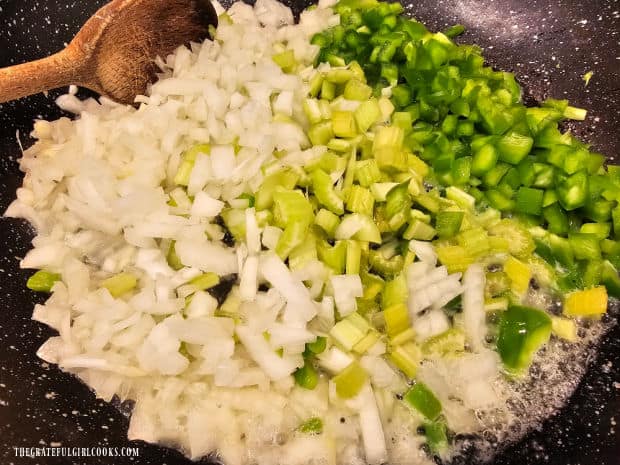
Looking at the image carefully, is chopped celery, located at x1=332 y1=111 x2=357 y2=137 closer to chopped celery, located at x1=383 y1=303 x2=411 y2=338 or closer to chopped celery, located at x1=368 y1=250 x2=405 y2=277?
chopped celery, located at x1=368 y1=250 x2=405 y2=277

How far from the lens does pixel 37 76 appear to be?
62.5 inches

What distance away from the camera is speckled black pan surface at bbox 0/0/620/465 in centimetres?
131

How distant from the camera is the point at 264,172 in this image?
1506 millimetres

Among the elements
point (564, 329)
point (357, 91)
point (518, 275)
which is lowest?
point (564, 329)

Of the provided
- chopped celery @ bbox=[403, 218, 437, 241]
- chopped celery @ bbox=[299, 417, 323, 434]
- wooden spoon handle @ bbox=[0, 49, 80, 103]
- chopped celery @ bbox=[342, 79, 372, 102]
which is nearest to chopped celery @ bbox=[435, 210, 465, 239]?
chopped celery @ bbox=[403, 218, 437, 241]

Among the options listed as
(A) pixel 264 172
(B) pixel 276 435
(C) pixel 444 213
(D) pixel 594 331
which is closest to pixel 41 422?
(B) pixel 276 435

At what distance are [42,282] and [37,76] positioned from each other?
649 mm

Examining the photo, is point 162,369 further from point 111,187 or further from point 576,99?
point 576,99

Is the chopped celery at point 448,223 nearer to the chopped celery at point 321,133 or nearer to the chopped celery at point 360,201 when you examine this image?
the chopped celery at point 360,201

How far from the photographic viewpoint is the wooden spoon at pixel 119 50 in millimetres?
1595

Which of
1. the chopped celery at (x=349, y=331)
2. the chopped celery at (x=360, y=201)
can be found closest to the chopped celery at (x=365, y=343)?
the chopped celery at (x=349, y=331)

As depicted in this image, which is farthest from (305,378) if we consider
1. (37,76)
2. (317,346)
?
(37,76)

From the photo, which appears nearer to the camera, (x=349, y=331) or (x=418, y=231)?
(x=349, y=331)

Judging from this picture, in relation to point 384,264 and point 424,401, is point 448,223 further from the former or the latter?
point 424,401
